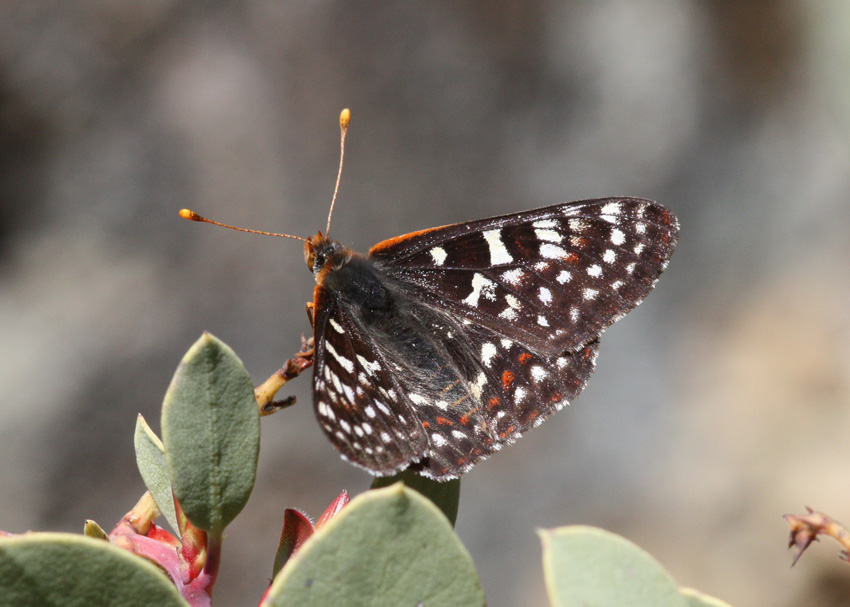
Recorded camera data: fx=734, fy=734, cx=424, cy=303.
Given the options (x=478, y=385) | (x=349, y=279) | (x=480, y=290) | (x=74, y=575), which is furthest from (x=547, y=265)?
(x=74, y=575)

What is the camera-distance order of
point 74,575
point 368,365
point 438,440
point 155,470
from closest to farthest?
1. point 74,575
2. point 155,470
3. point 438,440
4. point 368,365

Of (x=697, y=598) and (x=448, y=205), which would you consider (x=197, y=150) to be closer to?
(x=448, y=205)

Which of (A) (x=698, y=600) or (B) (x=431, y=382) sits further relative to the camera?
(B) (x=431, y=382)

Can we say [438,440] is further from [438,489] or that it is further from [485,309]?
[485,309]

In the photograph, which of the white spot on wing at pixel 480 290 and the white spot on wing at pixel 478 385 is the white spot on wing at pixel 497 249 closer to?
the white spot on wing at pixel 480 290

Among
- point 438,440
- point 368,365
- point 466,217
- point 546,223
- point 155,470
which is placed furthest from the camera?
point 466,217

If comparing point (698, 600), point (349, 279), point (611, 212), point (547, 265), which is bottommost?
point (698, 600)

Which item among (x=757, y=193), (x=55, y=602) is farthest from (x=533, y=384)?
(x=757, y=193)
